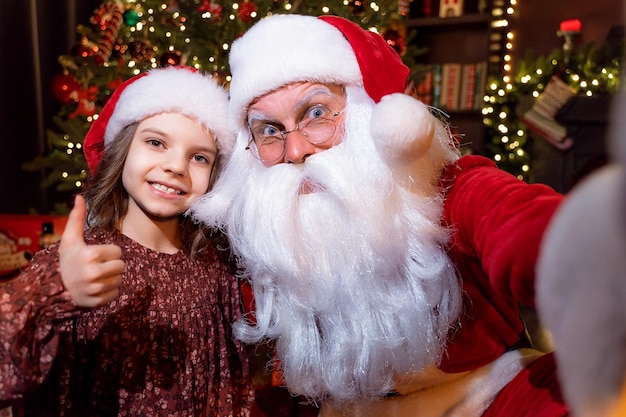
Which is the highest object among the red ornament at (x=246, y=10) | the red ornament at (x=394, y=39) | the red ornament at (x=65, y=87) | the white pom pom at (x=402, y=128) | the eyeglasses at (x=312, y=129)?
the red ornament at (x=246, y=10)

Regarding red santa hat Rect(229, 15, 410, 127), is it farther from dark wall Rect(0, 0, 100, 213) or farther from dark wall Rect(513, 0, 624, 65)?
dark wall Rect(513, 0, 624, 65)

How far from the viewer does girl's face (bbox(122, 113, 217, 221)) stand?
132 cm

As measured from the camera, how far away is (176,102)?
4.55 feet

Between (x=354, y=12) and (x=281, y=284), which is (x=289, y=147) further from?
(x=354, y=12)

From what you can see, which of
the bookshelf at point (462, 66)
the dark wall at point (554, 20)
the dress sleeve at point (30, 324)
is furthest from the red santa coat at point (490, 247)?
the dark wall at point (554, 20)

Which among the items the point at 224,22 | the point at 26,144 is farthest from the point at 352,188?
the point at 26,144

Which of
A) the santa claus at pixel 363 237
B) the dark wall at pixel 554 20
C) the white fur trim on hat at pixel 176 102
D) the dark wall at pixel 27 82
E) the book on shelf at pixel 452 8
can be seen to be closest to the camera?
the santa claus at pixel 363 237

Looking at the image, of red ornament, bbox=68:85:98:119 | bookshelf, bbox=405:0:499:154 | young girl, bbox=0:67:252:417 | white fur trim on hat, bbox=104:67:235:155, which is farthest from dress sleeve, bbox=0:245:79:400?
bookshelf, bbox=405:0:499:154

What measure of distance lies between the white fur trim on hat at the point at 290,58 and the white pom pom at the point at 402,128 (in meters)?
0.26

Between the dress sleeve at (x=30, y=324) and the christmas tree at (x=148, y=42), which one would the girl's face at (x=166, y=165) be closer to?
the dress sleeve at (x=30, y=324)

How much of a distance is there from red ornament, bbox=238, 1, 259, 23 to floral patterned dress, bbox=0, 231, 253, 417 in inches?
49.4

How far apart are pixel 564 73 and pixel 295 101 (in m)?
2.77

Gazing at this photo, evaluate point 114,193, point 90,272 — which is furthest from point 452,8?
point 90,272

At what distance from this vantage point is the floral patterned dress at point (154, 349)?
125cm
